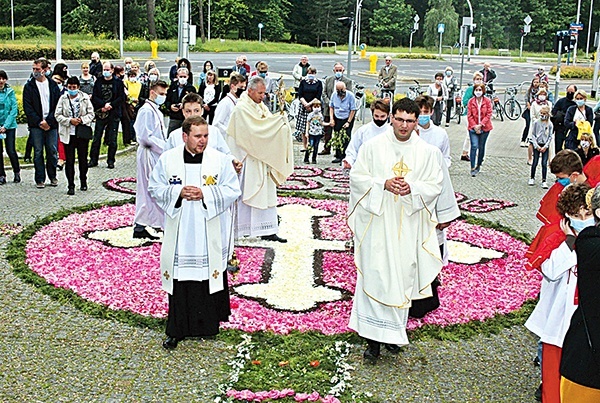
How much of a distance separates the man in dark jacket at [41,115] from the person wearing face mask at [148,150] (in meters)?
3.63

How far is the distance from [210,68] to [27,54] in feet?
93.0

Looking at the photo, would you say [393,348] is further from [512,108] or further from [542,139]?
[512,108]

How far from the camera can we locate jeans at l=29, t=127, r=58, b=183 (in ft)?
46.4

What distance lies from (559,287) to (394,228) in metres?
1.55

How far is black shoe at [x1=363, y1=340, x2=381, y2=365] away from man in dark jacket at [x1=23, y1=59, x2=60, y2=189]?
28.4 ft

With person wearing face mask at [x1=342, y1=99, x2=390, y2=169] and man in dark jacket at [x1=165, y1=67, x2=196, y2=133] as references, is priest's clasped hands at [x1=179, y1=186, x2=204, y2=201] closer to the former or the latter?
person wearing face mask at [x1=342, y1=99, x2=390, y2=169]

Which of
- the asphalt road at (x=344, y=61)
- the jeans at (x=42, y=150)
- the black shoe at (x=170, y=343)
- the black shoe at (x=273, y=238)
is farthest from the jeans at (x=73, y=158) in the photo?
the asphalt road at (x=344, y=61)

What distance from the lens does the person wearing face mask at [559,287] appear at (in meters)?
5.45

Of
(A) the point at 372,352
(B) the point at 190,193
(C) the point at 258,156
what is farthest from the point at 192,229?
(C) the point at 258,156

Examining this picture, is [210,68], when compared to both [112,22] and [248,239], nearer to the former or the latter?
[248,239]

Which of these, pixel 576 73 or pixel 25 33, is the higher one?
pixel 25 33

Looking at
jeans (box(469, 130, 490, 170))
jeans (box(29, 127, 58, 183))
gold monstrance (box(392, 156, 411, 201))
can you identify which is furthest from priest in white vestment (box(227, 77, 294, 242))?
jeans (box(469, 130, 490, 170))

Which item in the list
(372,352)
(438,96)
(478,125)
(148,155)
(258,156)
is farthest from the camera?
(438,96)

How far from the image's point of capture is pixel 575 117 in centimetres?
1725
